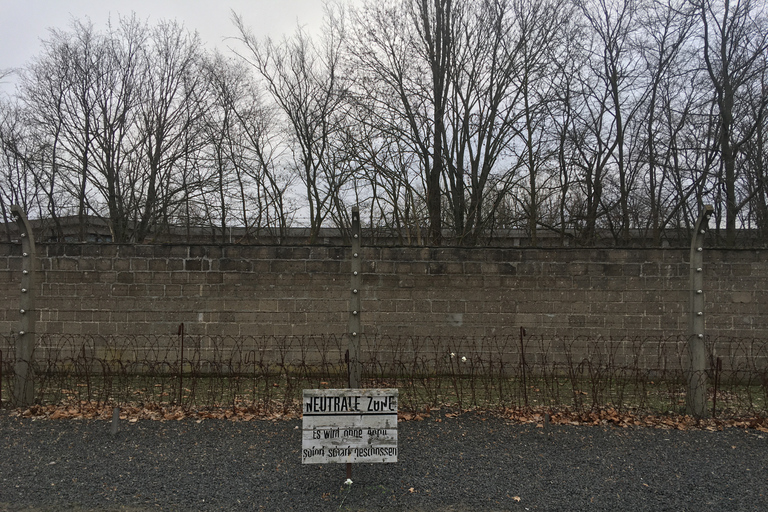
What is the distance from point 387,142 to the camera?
12.7m

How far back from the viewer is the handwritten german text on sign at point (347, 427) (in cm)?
426

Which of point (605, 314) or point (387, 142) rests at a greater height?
point (387, 142)

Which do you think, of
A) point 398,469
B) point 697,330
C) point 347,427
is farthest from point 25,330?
point 697,330

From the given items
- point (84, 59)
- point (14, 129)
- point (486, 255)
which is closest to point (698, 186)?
point (486, 255)

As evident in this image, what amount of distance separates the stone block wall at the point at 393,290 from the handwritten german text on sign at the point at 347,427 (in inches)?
155

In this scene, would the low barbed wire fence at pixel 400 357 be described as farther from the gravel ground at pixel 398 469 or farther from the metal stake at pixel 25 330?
the gravel ground at pixel 398 469

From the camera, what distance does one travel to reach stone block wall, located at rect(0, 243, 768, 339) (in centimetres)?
825

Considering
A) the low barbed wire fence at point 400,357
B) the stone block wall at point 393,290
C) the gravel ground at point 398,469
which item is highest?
the stone block wall at point 393,290

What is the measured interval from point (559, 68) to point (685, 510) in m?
11.2

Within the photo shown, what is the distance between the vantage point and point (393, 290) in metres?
8.40

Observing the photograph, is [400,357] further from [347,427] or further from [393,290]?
[347,427]

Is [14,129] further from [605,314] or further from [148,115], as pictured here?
[605,314]

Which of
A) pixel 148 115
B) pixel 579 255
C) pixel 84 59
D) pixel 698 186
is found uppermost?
pixel 84 59

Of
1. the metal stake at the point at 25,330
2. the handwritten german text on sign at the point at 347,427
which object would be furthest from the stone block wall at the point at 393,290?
the handwritten german text on sign at the point at 347,427
